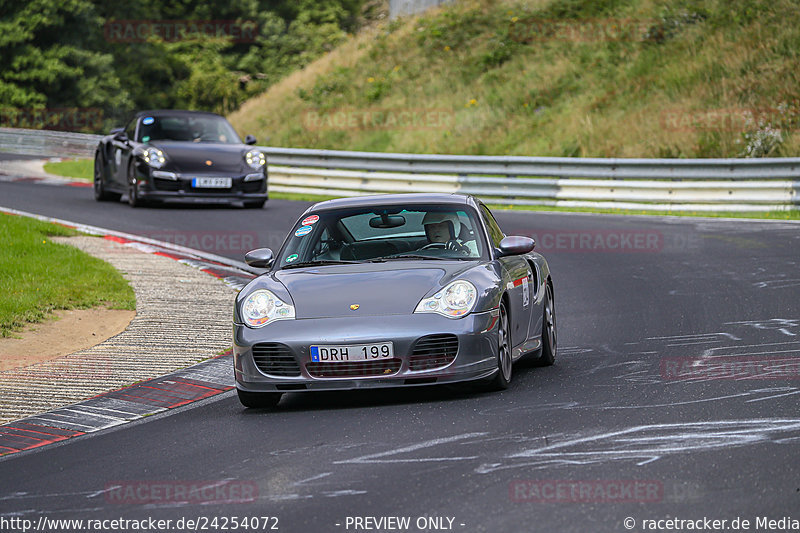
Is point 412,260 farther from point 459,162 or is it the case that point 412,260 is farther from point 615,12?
point 615,12

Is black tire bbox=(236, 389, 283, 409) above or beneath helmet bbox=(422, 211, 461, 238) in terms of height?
beneath

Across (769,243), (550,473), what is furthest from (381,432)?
(769,243)

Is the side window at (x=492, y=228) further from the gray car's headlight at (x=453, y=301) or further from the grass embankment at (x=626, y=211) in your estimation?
the grass embankment at (x=626, y=211)

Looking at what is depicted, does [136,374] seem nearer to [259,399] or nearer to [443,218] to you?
[259,399]

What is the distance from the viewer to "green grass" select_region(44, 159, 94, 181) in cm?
3003

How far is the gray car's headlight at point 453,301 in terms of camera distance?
297 inches

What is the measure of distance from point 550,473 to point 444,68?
30265 mm

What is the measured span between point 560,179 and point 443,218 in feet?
46.3

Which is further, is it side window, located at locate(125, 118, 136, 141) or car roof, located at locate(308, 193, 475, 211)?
side window, located at locate(125, 118, 136, 141)

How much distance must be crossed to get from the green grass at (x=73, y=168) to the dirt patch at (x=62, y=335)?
1799 centimetres

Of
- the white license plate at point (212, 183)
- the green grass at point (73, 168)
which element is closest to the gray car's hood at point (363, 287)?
the white license plate at point (212, 183)

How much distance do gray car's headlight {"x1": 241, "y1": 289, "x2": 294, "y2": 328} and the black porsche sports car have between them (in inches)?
504

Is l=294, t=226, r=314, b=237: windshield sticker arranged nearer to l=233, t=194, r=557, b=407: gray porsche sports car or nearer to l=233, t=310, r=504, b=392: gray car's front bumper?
l=233, t=194, r=557, b=407: gray porsche sports car

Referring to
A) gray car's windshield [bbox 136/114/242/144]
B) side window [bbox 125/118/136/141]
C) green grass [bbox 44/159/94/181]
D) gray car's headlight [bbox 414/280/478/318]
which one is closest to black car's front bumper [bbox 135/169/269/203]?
gray car's windshield [bbox 136/114/242/144]
